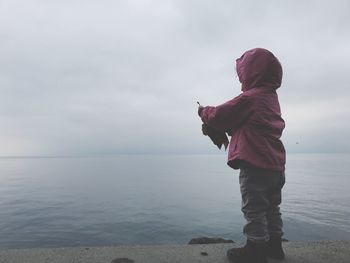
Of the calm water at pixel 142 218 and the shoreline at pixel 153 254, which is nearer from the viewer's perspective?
the shoreline at pixel 153 254

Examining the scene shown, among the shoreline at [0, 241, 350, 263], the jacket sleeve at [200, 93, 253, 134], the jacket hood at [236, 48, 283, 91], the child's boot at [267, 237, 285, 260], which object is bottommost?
the shoreline at [0, 241, 350, 263]

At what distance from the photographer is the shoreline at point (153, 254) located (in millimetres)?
3664

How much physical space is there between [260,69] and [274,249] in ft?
6.42

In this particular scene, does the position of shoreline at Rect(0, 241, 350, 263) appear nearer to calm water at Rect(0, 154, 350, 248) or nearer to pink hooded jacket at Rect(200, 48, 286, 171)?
pink hooded jacket at Rect(200, 48, 286, 171)

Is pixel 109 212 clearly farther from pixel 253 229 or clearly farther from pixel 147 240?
pixel 253 229

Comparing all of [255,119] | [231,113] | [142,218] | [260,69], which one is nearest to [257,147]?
[255,119]

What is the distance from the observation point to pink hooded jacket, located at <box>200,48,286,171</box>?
3719mm

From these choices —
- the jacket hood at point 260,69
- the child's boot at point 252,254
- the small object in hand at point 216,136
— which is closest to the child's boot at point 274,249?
the child's boot at point 252,254

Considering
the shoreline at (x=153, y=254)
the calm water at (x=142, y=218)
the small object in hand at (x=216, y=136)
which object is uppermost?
the small object in hand at (x=216, y=136)

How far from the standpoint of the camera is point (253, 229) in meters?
3.61

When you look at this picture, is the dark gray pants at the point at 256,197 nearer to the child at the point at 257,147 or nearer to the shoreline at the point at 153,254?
the child at the point at 257,147

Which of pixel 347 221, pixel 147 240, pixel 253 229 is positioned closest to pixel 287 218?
pixel 347 221

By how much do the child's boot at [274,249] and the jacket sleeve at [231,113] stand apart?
51.4 inches

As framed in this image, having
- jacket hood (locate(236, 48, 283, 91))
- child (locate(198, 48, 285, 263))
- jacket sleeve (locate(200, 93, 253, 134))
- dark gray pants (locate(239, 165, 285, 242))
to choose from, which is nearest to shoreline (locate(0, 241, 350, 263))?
child (locate(198, 48, 285, 263))
